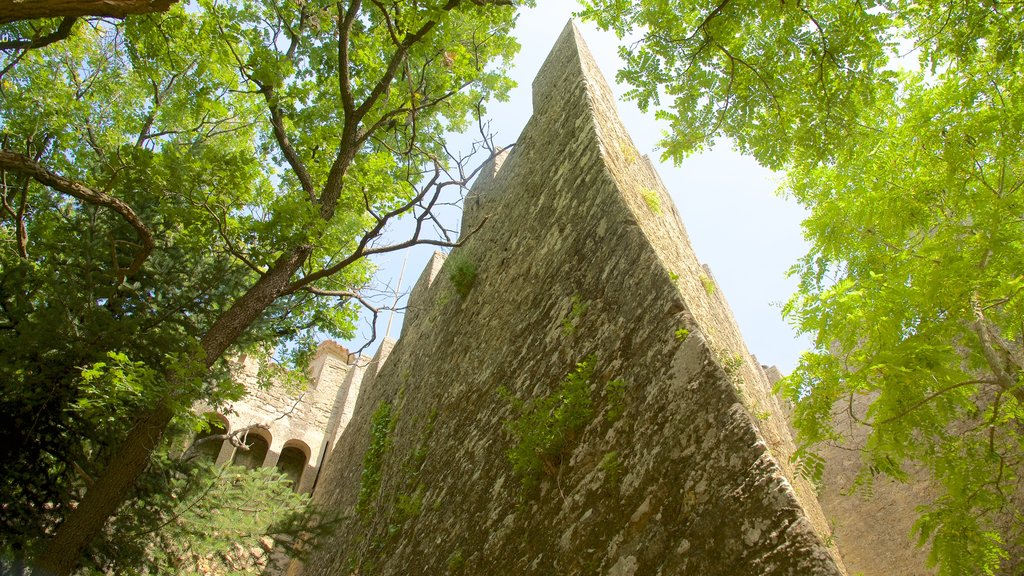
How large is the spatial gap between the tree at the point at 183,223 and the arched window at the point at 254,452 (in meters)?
7.69

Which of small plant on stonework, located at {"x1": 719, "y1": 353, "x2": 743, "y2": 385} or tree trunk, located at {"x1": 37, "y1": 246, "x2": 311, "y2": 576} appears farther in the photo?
tree trunk, located at {"x1": 37, "y1": 246, "x2": 311, "y2": 576}

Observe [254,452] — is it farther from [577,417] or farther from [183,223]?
[577,417]

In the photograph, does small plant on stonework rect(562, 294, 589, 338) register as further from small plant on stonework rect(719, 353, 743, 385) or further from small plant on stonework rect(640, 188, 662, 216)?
small plant on stonework rect(640, 188, 662, 216)

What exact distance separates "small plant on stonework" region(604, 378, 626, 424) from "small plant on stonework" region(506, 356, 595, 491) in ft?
0.54

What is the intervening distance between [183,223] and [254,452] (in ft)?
34.9

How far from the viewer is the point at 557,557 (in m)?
2.96

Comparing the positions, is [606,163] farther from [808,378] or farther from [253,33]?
[253,33]

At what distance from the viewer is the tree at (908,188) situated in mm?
4125

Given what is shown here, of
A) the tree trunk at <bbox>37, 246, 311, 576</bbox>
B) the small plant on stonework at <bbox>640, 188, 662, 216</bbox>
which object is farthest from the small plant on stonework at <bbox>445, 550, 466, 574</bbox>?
the small plant on stonework at <bbox>640, 188, 662, 216</bbox>

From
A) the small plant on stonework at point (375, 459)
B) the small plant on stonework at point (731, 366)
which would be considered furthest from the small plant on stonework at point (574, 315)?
the small plant on stonework at point (375, 459)

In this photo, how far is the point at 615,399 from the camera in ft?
10.5

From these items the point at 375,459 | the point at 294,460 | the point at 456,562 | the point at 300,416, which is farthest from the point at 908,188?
the point at 294,460

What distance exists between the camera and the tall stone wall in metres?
2.34

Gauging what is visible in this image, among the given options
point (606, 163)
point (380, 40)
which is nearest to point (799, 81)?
point (606, 163)
